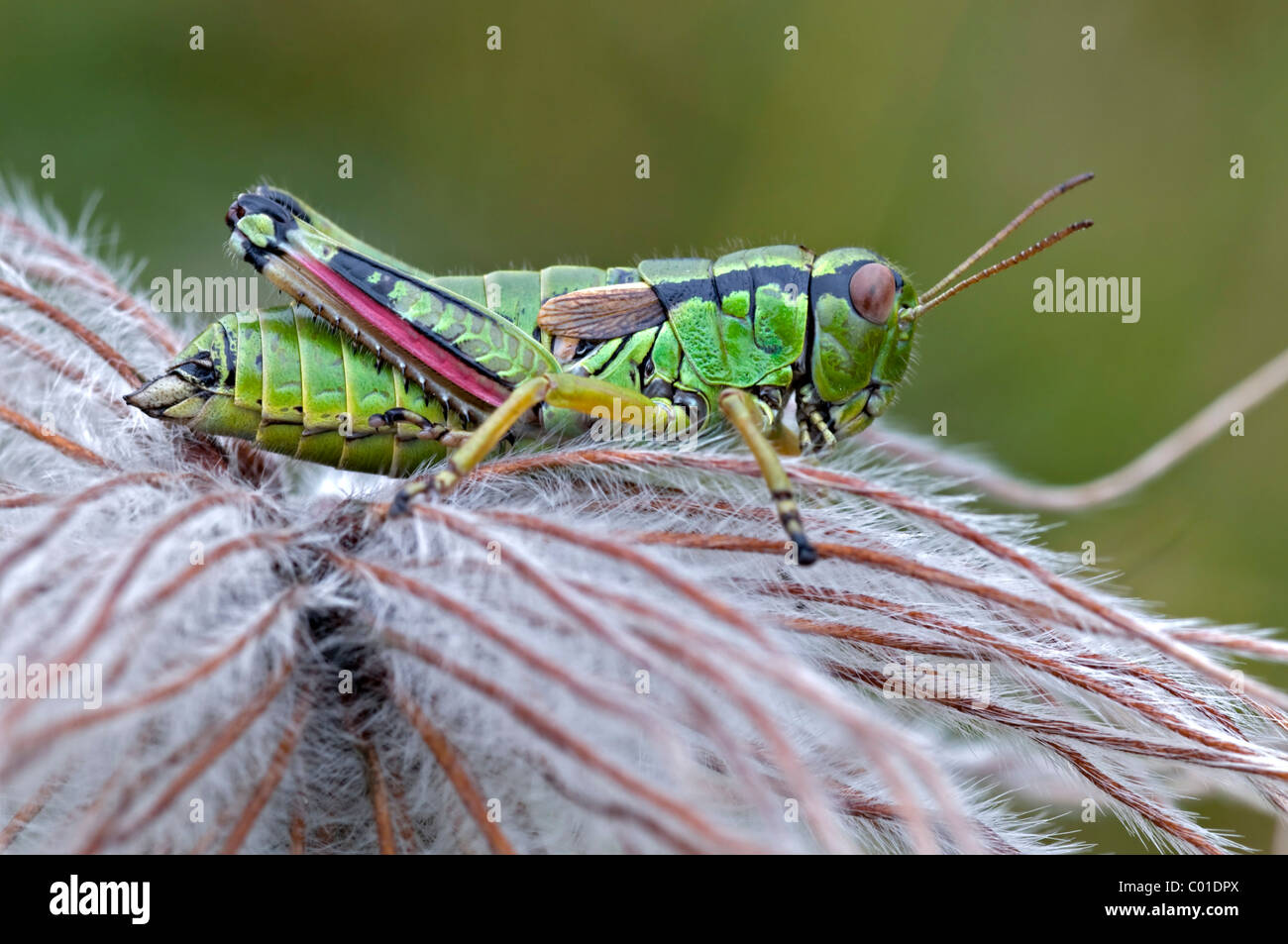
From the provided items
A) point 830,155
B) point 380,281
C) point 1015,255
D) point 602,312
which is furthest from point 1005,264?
point 830,155

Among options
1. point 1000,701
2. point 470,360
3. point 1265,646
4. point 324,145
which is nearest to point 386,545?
point 470,360

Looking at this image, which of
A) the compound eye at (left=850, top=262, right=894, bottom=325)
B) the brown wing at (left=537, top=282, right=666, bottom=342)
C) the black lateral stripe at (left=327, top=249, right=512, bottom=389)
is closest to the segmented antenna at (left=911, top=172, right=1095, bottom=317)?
the compound eye at (left=850, top=262, right=894, bottom=325)

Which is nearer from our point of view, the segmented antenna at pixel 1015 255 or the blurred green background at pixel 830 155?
the segmented antenna at pixel 1015 255

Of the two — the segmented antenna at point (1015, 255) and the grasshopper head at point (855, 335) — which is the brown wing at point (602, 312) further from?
the segmented antenna at point (1015, 255)

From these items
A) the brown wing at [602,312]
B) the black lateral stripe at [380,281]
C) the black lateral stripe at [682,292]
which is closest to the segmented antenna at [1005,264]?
the black lateral stripe at [682,292]

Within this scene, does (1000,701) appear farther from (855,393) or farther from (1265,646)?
(855,393)

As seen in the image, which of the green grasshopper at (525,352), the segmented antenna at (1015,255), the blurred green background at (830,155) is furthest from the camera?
the blurred green background at (830,155)

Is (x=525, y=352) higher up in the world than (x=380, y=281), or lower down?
lower down

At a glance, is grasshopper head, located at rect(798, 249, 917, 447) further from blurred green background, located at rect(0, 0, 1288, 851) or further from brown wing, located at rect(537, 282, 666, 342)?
blurred green background, located at rect(0, 0, 1288, 851)

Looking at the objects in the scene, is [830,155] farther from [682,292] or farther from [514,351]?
[514,351]
